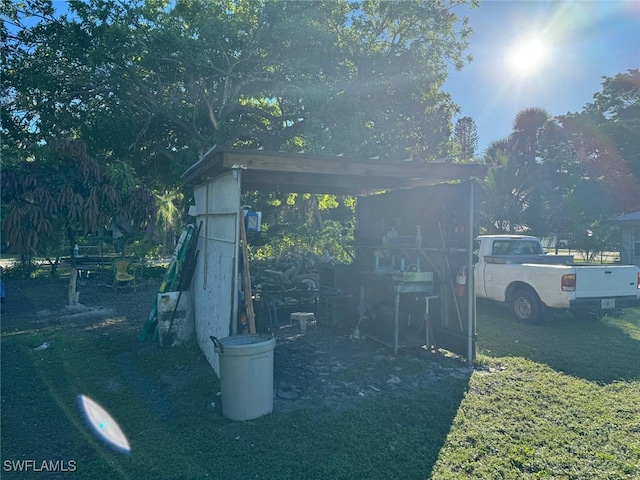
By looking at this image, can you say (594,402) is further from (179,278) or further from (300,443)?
(179,278)

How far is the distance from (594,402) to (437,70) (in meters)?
12.4

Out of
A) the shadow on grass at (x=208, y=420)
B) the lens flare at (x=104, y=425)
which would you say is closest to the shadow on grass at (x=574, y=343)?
the shadow on grass at (x=208, y=420)

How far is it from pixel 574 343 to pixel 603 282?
4.67 ft

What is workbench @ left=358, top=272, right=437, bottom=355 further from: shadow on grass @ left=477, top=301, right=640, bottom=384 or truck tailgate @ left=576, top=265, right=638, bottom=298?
truck tailgate @ left=576, top=265, right=638, bottom=298

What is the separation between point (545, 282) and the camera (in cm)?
771

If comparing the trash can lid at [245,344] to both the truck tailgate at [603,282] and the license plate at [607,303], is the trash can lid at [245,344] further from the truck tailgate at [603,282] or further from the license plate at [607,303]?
the license plate at [607,303]

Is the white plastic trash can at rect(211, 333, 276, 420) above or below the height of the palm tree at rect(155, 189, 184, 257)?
below

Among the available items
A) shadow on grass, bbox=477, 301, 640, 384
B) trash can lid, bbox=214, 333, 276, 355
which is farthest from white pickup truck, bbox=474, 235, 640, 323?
trash can lid, bbox=214, 333, 276, 355

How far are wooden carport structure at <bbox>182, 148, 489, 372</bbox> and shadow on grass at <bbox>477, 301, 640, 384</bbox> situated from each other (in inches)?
83.1

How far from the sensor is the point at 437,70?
46.6ft

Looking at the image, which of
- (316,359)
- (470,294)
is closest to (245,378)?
(316,359)

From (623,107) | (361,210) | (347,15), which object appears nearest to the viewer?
(361,210)

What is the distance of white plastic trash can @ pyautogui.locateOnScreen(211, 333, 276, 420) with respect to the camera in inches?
154

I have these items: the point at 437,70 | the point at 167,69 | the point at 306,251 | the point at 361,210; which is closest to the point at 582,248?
the point at 437,70
